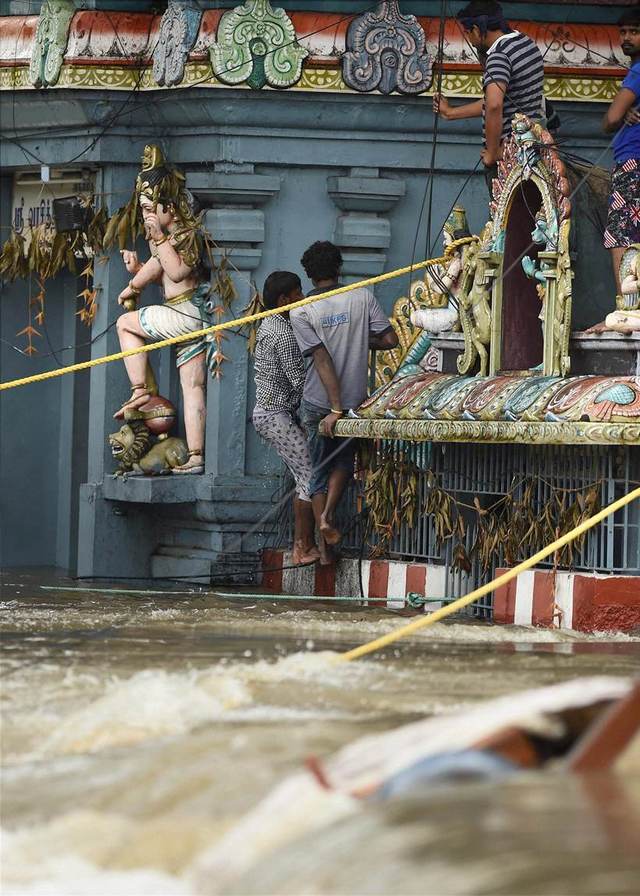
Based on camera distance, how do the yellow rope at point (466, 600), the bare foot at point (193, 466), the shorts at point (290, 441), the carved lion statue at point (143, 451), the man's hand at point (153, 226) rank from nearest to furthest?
the yellow rope at point (466, 600), the shorts at point (290, 441), the man's hand at point (153, 226), the bare foot at point (193, 466), the carved lion statue at point (143, 451)

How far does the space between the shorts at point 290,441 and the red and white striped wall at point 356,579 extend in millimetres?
514

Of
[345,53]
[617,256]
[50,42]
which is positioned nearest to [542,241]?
[617,256]

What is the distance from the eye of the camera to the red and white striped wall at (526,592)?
976 centimetres

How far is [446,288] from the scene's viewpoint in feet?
38.4

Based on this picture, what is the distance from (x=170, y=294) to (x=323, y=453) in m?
2.41

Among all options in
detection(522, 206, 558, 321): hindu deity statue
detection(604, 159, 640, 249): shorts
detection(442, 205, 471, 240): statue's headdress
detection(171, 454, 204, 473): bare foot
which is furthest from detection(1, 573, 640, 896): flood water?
detection(171, 454, 204, 473): bare foot

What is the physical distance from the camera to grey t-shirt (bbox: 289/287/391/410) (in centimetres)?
1175

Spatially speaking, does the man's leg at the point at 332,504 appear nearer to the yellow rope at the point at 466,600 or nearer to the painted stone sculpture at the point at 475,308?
the painted stone sculpture at the point at 475,308

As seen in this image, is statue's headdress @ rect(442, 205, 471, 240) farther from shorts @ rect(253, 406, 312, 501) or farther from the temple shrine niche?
shorts @ rect(253, 406, 312, 501)

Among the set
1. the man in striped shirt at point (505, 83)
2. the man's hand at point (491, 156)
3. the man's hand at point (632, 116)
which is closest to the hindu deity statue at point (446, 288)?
the man in striped shirt at point (505, 83)

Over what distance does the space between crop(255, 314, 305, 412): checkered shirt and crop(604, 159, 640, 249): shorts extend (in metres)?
2.28

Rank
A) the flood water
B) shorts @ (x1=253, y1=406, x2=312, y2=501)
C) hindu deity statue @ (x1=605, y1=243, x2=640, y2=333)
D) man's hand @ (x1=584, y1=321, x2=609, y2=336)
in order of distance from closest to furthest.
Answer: the flood water
hindu deity statue @ (x1=605, y1=243, x2=640, y2=333)
man's hand @ (x1=584, y1=321, x2=609, y2=336)
shorts @ (x1=253, y1=406, x2=312, y2=501)

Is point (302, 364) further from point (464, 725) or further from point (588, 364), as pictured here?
point (464, 725)

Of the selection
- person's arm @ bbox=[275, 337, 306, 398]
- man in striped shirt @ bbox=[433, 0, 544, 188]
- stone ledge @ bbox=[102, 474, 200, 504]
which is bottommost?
stone ledge @ bbox=[102, 474, 200, 504]
